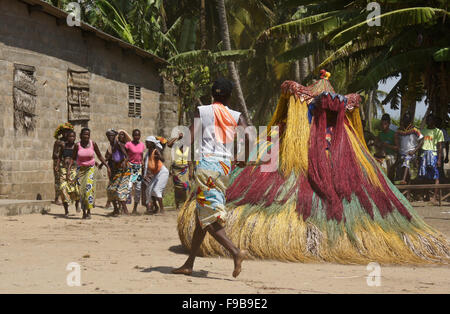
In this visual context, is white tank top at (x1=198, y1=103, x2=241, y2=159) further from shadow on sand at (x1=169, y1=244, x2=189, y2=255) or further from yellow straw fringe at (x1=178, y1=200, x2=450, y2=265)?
shadow on sand at (x1=169, y1=244, x2=189, y2=255)

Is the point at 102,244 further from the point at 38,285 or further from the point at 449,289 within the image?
the point at 449,289

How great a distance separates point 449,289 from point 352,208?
5.74 ft

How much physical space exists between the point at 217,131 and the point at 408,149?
856cm

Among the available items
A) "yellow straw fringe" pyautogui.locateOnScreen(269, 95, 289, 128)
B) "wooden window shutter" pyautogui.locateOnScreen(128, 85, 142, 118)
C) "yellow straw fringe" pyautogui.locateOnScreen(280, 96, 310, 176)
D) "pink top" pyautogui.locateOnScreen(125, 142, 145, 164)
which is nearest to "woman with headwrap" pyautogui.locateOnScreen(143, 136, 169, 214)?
"pink top" pyautogui.locateOnScreen(125, 142, 145, 164)

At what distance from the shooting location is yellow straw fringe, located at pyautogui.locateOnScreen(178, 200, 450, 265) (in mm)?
6809

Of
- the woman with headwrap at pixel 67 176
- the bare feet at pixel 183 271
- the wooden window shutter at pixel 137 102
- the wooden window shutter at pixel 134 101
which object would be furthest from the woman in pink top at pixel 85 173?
the wooden window shutter at pixel 137 102

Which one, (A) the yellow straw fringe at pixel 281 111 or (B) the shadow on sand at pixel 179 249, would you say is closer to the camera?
(B) the shadow on sand at pixel 179 249

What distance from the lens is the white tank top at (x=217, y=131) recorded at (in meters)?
5.99

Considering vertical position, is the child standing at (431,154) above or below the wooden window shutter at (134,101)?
below

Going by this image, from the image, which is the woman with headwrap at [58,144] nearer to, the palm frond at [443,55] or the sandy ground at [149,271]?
the sandy ground at [149,271]

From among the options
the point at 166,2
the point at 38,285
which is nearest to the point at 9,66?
the point at 38,285

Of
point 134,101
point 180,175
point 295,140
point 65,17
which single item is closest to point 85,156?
point 180,175

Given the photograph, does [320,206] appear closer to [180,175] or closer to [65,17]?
[180,175]

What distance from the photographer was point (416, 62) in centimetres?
1630
